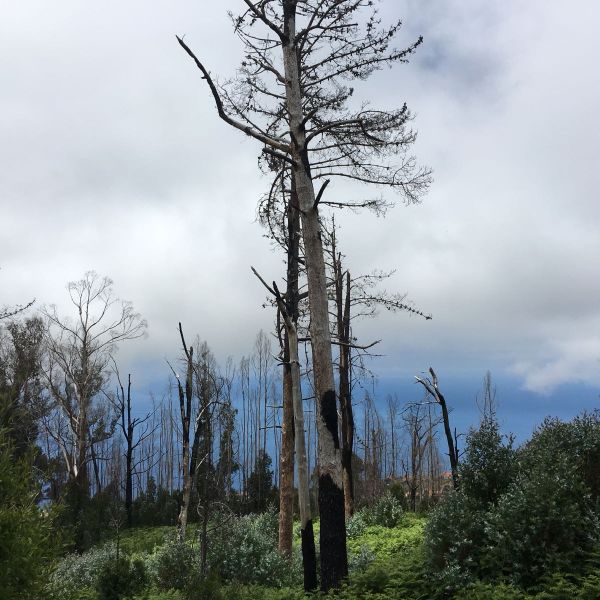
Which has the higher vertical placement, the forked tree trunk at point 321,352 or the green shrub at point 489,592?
the forked tree trunk at point 321,352

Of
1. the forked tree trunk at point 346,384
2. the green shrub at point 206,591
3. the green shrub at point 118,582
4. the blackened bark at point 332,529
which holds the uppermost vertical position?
the forked tree trunk at point 346,384

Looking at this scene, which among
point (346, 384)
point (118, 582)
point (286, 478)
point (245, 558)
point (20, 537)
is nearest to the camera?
point (20, 537)

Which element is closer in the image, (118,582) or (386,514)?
(118,582)

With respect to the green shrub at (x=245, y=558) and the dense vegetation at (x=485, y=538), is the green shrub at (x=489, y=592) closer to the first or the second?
the dense vegetation at (x=485, y=538)

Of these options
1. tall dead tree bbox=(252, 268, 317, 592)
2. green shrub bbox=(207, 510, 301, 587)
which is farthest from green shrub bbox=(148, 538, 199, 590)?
tall dead tree bbox=(252, 268, 317, 592)

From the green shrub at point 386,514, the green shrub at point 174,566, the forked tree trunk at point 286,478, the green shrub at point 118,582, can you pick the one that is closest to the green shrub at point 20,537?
the green shrub at point 118,582

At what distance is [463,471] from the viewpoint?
1080 centimetres

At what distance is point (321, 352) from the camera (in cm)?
1016

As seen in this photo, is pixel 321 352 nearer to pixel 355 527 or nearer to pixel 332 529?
pixel 332 529

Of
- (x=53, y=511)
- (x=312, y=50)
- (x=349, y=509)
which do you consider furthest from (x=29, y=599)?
(x=349, y=509)

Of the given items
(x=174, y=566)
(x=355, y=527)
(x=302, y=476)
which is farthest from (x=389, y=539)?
(x=302, y=476)

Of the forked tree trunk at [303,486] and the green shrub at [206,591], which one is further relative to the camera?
the forked tree trunk at [303,486]

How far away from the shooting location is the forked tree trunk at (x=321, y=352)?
9.59 meters

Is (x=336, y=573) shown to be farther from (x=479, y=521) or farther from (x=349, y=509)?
(x=349, y=509)
